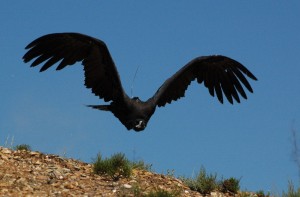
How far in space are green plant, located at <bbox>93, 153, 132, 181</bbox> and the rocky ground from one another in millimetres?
123

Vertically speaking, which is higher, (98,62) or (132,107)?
(98,62)

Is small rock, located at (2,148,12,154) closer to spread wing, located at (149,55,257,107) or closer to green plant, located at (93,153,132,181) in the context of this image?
green plant, located at (93,153,132,181)

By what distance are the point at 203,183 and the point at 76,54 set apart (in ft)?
11.2

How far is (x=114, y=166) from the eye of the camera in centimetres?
986

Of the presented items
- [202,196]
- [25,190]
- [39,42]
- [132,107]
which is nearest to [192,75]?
[132,107]

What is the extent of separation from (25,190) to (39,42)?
273 cm

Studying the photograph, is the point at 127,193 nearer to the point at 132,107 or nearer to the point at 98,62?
the point at 132,107

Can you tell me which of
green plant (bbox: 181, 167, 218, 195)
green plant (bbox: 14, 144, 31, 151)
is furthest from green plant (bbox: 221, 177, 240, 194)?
green plant (bbox: 14, 144, 31, 151)

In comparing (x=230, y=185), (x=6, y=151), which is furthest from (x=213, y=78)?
(x=6, y=151)

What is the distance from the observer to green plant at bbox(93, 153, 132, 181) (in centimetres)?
970

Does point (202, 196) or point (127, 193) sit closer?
point (127, 193)

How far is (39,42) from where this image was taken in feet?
30.7

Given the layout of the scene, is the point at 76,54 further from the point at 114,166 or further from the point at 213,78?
the point at 213,78

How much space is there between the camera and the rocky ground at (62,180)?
8297 mm
